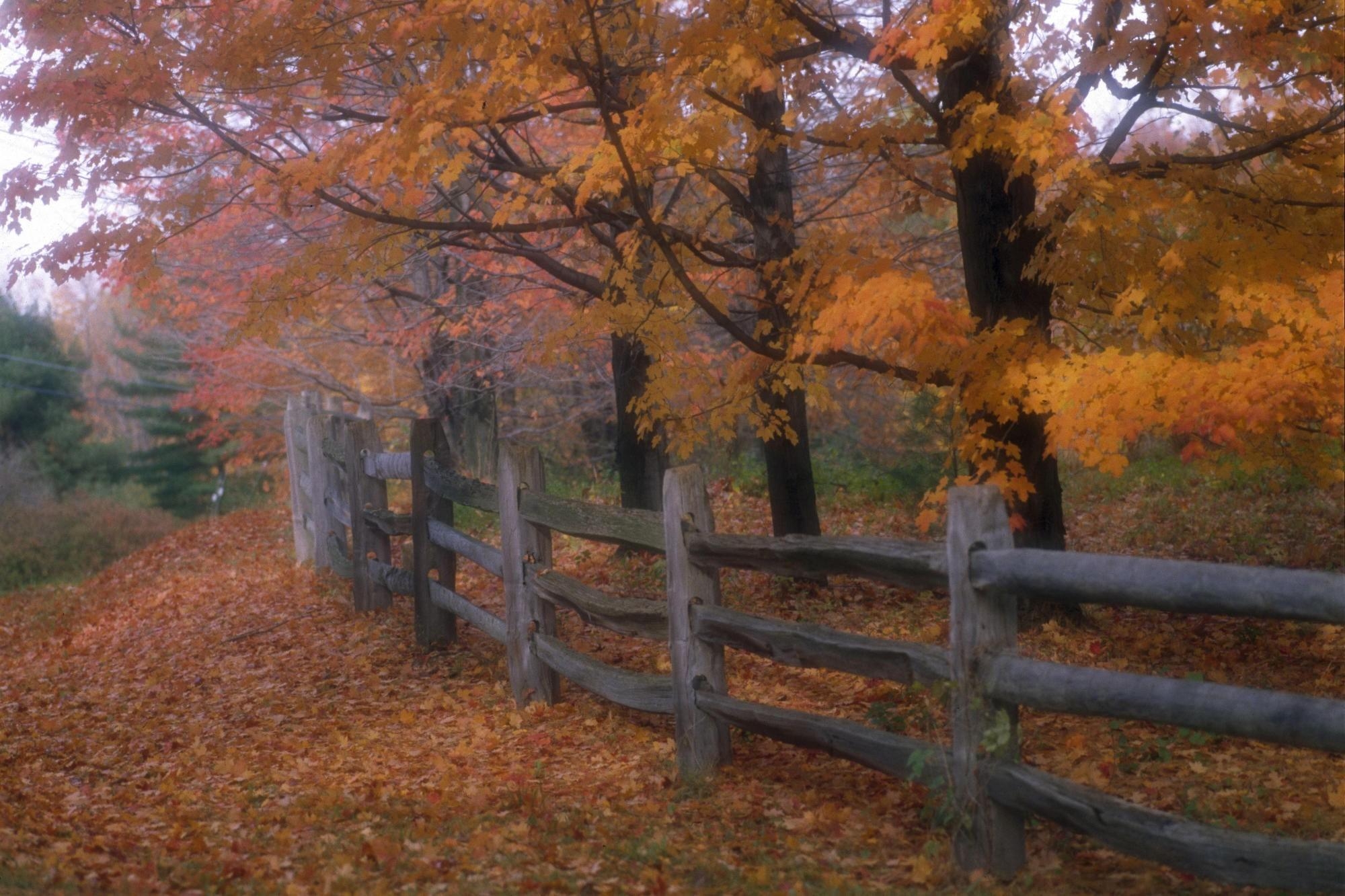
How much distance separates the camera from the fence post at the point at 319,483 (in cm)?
1342

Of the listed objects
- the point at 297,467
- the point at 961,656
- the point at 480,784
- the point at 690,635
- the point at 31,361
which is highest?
the point at 31,361

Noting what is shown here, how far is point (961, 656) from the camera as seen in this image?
14.8 ft

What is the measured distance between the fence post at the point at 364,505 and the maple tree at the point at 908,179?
228 centimetres

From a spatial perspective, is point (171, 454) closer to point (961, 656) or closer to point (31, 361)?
point (31, 361)

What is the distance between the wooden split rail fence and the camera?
372 cm

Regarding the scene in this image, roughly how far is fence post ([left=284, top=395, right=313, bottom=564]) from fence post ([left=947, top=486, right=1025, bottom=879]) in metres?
12.4

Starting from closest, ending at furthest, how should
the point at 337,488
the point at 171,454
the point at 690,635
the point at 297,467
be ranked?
the point at 690,635 → the point at 337,488 → the point at 297,467 → the point at 171,454

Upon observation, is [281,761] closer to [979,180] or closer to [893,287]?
[893,287]

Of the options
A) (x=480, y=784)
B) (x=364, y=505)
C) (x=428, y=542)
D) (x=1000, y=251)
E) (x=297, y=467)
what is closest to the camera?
(x=480, y=784)

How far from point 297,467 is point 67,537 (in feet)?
35.3

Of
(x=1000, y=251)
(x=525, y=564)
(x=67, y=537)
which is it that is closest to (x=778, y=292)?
(x=1000, y=251)

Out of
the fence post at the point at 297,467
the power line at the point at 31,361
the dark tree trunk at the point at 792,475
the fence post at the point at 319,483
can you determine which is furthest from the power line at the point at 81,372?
the dark tree trunk at the point at 792,475

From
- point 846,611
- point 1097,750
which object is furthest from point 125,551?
point 1097,750

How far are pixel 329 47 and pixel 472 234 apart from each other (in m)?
2.05
